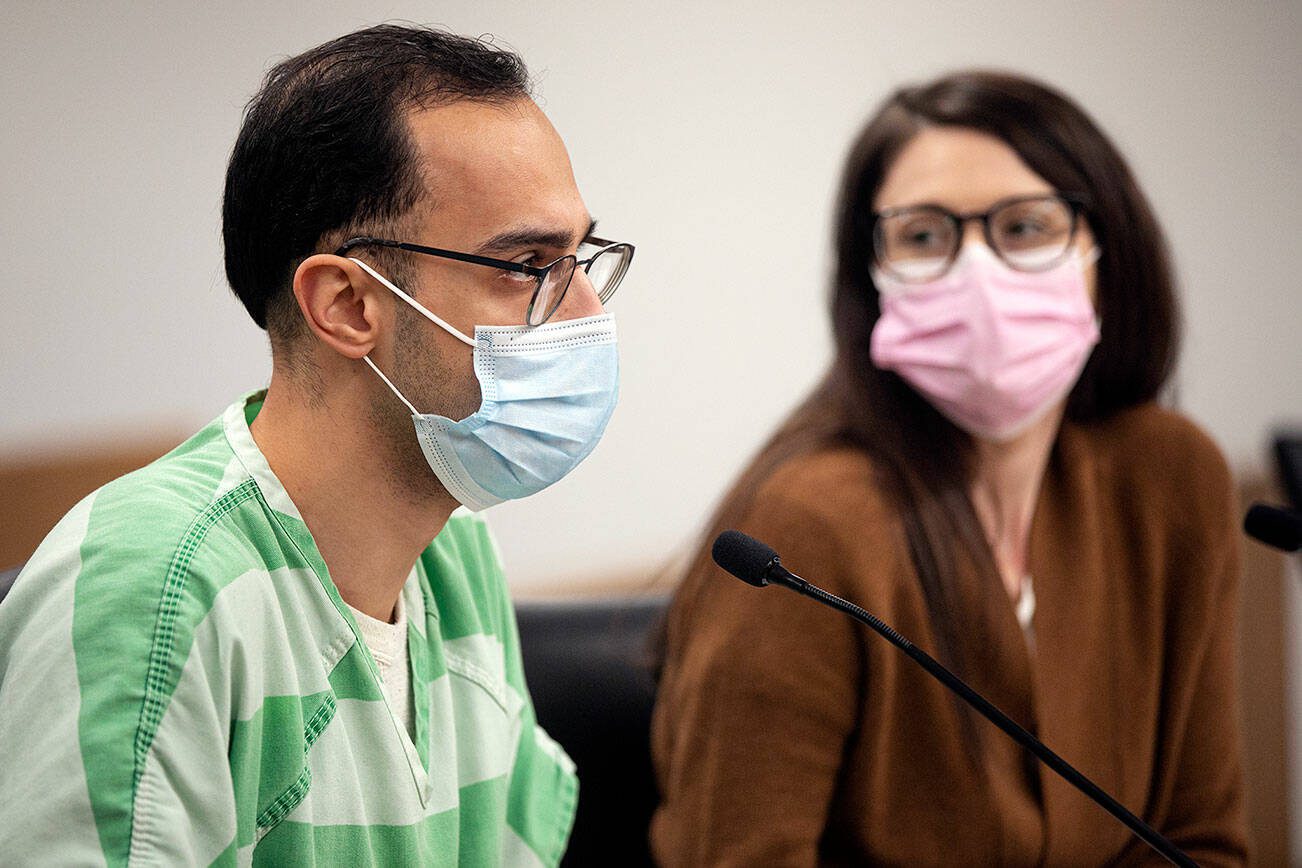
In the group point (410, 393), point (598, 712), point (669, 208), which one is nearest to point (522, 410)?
point (410, 393)

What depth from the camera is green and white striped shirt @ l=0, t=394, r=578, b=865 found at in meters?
0.72

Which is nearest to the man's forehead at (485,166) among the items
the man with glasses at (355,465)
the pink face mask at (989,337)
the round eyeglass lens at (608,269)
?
the man with glasses at (355,465)

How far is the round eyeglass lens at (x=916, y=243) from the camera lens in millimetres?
1519

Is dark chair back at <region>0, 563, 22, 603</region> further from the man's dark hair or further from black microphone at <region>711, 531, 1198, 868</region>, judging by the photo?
black microphone at <region>711, 531, 1198, 868</region>

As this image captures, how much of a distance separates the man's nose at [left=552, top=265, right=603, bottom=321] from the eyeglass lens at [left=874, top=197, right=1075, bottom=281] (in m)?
0.65

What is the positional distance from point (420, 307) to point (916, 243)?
798 millimetres

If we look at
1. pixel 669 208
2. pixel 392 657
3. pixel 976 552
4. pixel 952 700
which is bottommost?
pixel 952 700

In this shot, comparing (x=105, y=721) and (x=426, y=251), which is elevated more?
(x=426, y=251)

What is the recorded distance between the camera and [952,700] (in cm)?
140

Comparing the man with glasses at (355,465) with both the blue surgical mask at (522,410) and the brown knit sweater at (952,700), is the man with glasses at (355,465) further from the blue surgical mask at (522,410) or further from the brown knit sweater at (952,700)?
the brown knit sweater at (952,700)

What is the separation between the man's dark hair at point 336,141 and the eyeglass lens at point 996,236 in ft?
2.31

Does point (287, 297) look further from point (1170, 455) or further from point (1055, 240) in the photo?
point (1170, 455)

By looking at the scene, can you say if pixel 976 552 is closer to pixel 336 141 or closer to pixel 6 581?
pixel 336 141

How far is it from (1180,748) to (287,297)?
48.2 inches
